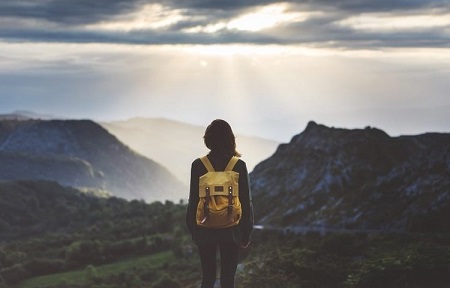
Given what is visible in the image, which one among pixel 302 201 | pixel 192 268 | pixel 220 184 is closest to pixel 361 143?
pixel 302 201

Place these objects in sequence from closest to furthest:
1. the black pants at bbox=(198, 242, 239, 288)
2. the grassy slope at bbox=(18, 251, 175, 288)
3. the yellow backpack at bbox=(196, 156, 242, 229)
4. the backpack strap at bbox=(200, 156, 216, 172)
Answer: the yellow backpack at bbox=(196, 156, 242, 229)
the backpack strap at bbox=(200, 156, 216, 172)
the black pants at bbox=(198, 242, 239, 288)
the grassy slope at bbox=(18, 251, 175, 288)

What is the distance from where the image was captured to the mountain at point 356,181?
6550 centimetres

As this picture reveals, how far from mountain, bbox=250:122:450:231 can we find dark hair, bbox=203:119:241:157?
4579 centimetres

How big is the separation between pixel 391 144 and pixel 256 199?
26.8 metres

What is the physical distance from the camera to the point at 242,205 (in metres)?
14.7

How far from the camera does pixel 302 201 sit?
90625 millimetres

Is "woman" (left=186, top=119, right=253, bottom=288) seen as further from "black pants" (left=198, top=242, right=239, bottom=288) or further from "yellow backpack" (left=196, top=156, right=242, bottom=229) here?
"yellow backpack" (left=196, top=156, right=242, bottom=229)

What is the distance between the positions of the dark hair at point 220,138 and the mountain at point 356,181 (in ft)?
150

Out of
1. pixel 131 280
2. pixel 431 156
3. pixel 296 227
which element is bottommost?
pixel 131 280

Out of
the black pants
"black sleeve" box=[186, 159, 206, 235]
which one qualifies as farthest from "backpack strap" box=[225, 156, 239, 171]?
the black pants

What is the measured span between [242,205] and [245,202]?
0.09 metres

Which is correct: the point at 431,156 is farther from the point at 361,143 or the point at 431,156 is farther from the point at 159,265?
the point at 159,265

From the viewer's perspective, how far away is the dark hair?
15.0 meters

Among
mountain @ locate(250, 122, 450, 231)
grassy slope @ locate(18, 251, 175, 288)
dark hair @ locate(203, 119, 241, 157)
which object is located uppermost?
dark hair @ locate(203, 119, 241, 157)
